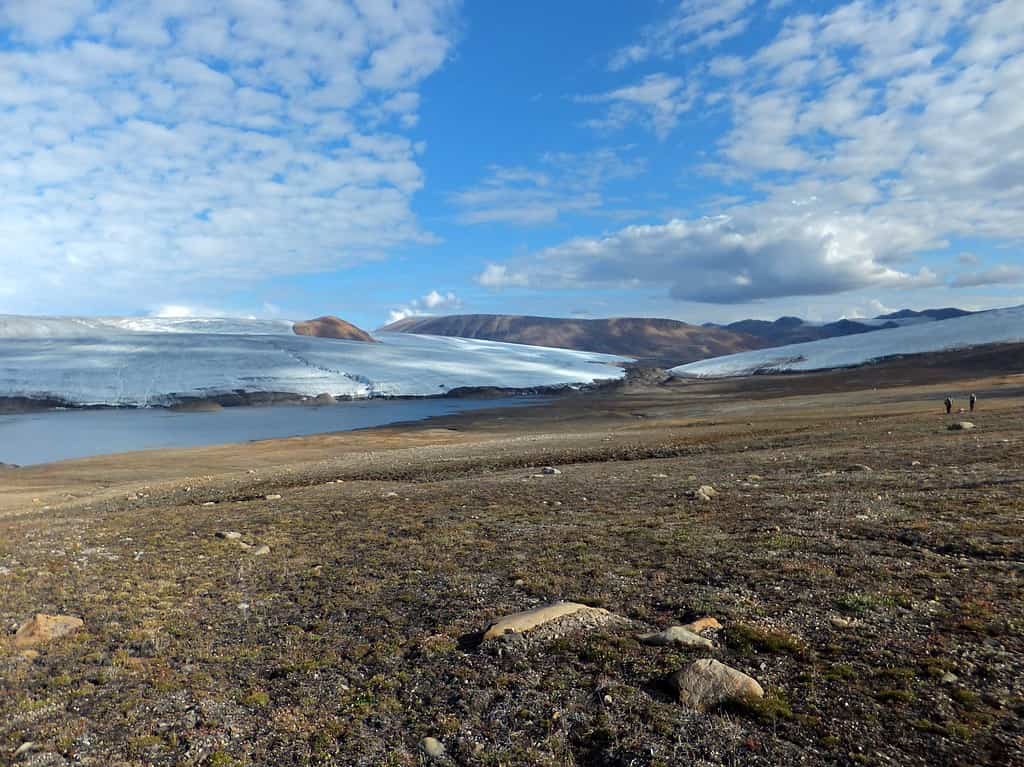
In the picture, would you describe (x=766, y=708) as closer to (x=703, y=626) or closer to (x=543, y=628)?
(x=703, y=626)

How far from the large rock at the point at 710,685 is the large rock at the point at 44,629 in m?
11.8

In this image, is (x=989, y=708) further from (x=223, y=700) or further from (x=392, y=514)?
(x=392, y=514)

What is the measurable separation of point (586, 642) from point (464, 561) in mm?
5860

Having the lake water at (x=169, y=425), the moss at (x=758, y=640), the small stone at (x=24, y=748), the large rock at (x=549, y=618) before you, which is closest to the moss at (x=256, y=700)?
the small stone at (x=24, y=748)

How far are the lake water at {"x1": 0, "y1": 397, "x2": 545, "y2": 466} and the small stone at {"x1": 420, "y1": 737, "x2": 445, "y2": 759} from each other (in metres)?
80.3

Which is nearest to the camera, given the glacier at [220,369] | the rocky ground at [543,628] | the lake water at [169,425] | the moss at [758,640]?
the rocky ground at [543,628]

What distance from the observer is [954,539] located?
13.9 meters

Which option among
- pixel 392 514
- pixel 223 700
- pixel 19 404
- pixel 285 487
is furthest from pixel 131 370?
pixel 223 700

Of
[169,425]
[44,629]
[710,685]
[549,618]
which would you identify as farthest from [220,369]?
[710,685]

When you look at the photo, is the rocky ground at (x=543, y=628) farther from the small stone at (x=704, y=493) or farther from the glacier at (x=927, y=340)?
the glacier at (x=927, y=340)

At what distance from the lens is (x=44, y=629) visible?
1179 centimetres

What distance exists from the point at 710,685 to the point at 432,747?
3.94m

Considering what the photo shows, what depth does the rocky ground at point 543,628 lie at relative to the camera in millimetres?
7773

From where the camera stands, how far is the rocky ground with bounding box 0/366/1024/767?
306 inches
